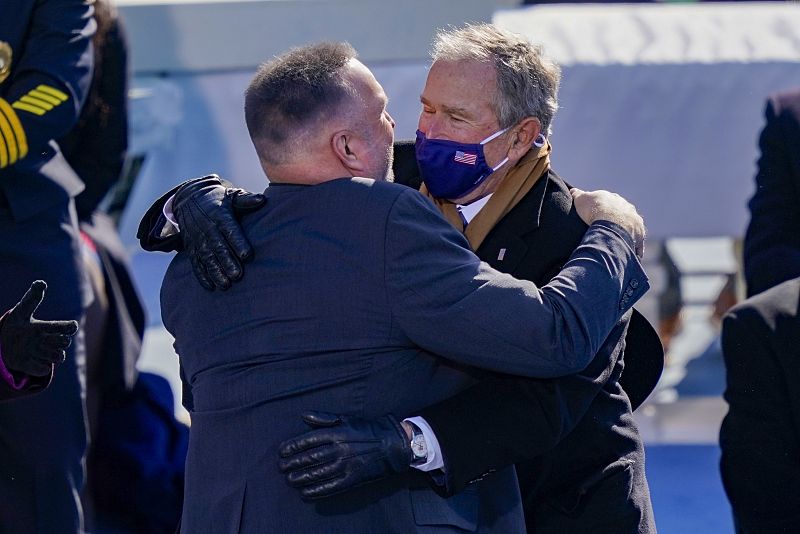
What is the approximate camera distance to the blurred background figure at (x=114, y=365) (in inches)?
137

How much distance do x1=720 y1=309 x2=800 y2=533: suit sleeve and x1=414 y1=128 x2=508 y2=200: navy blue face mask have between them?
0.73 m

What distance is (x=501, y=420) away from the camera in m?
1.85

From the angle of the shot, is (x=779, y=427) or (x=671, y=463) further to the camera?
(x=671, y=463)

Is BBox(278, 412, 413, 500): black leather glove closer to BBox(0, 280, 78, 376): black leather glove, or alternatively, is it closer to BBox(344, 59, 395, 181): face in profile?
BBox(344, 59, 395, 181): face in profile

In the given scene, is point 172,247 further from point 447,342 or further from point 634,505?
point 634,505

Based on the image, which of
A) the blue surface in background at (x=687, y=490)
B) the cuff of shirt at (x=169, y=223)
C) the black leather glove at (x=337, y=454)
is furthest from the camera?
the blue surface in background at (x=687, y=490)

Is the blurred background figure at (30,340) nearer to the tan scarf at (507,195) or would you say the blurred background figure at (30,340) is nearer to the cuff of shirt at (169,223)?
the cuff of shirt at (169,223)

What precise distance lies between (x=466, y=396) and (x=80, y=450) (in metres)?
1.49

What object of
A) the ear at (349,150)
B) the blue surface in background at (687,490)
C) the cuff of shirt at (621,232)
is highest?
the ear at (349,150)

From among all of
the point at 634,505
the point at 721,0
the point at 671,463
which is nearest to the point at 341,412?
the point at 634,505

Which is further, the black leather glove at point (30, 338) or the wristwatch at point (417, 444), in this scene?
the black leather glove at point (30, 338)

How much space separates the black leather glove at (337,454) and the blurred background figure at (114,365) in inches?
74.2

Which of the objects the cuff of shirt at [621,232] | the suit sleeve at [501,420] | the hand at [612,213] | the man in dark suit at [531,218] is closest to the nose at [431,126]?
the man in dark suit at [531,218]

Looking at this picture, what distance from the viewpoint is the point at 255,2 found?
4.08 m
